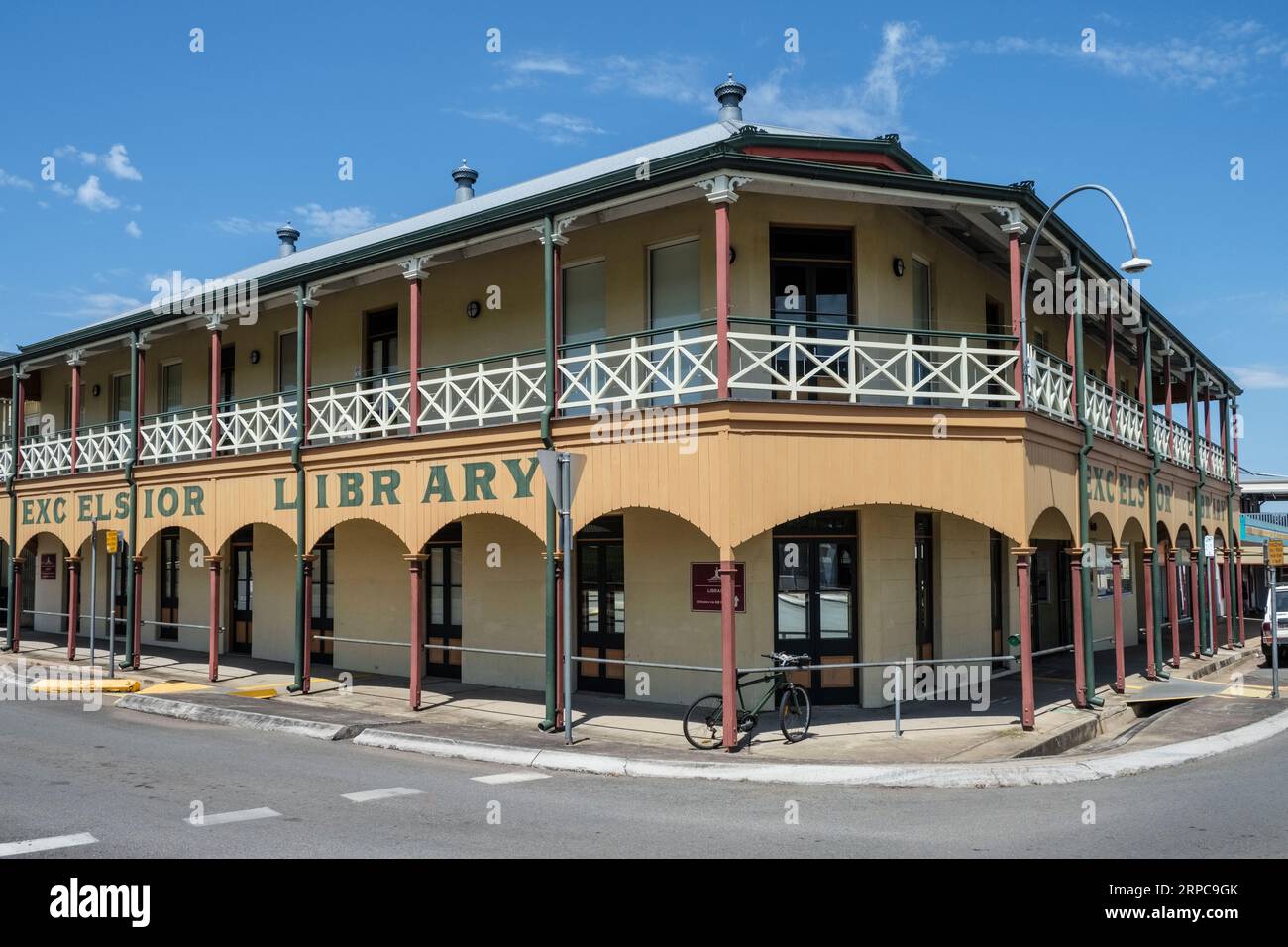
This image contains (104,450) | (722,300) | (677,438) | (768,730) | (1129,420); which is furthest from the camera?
(104,450)

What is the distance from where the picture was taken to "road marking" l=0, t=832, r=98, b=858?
7406 mm

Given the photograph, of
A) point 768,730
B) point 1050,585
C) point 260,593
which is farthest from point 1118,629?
point 260,593

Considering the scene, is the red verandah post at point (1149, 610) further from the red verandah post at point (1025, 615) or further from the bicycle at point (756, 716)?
the bicycle at point (756, 716)

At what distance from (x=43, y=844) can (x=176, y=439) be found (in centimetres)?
1457

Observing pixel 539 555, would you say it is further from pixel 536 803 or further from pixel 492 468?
pixel 536 803

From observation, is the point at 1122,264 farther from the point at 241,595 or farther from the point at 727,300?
the point at 241,595

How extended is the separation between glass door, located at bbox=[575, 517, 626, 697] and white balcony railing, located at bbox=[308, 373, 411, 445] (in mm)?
3351

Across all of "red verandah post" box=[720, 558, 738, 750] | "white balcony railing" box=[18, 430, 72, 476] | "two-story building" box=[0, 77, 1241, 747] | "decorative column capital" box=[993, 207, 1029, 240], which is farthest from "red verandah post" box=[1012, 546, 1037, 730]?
"white balcony railing" box=[18, 430, 72, 476]

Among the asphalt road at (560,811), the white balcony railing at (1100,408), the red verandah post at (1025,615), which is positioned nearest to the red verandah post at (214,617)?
the asphalt road at (560,811)

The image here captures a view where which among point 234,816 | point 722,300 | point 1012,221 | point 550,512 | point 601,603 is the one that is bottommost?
point 234,816

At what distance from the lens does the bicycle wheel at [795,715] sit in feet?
39.4

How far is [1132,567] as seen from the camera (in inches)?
1080

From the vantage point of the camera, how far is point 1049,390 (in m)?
14.2
